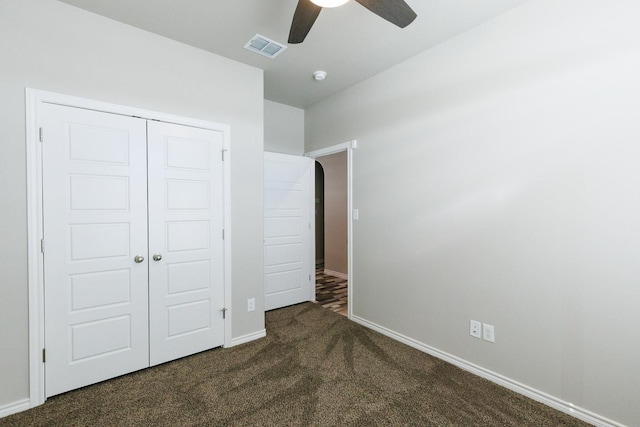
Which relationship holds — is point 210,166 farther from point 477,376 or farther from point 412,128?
point 477,376

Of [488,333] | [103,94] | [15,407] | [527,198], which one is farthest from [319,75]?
[15,407]

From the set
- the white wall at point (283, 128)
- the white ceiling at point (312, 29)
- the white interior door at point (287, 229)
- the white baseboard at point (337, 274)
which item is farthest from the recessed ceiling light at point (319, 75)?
the white baseboard at point (337, 274)

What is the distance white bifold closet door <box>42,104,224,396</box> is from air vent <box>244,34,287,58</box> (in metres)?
0.85

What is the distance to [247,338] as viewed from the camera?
9.52ft

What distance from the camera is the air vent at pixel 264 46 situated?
246cm

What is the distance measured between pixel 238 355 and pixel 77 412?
44.1 inches

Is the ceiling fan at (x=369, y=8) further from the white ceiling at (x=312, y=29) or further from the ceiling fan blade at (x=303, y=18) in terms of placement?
the white ceiling at (x=312, y=29)

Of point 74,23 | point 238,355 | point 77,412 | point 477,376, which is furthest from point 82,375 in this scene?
point 477,376

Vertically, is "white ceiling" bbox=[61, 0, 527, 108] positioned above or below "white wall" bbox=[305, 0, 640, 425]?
above

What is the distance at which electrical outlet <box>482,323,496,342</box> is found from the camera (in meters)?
2.23

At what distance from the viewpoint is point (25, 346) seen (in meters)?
1.92

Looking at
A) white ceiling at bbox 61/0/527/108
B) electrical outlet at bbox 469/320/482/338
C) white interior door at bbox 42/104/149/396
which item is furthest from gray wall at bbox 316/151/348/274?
white interior door at bbox 42/104/149/396

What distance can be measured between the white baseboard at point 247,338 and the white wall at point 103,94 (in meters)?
0.05

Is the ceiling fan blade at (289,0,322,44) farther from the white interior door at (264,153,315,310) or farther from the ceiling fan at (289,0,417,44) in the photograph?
the white interior door at (264,153,315,310)
